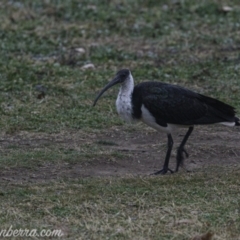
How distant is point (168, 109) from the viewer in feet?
29.4

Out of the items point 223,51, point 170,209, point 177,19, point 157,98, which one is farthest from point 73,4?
point 170,209

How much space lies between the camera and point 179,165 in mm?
9109

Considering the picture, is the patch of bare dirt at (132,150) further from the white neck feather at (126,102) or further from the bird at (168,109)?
the white neck feather at (126,102)

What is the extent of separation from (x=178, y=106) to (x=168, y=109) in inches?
4.3

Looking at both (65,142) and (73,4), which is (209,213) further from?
(73,4)

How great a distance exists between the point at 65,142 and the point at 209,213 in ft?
10.1

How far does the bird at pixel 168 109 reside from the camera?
8945mm

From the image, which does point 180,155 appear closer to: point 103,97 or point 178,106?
point 178,106

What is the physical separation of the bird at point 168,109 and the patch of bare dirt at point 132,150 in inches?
17.2

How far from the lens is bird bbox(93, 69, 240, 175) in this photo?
8945 mm

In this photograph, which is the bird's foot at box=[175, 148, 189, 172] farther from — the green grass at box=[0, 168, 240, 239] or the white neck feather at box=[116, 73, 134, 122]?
the white neck feather at box=[116, 73, 134, 122]

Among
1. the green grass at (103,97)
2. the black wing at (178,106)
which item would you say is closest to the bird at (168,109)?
the black wing at (178,106)

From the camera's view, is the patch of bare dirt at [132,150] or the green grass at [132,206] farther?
the patch of bare dirt at [132,150]

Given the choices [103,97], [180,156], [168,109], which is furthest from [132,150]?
[103,97]
